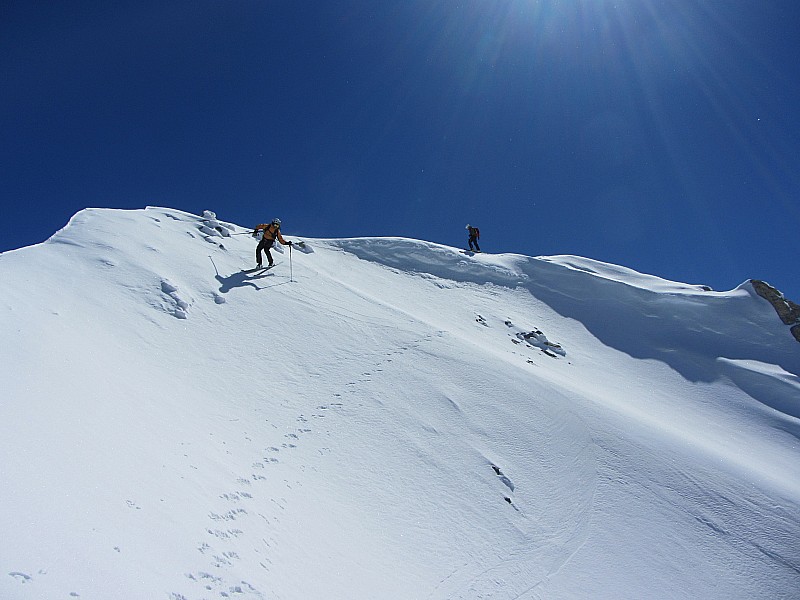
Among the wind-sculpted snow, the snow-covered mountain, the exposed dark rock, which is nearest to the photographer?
the snow-covered mountain

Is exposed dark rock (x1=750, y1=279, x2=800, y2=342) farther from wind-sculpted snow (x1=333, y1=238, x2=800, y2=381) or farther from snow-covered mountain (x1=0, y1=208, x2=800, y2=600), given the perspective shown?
snow-covered mountain (x1=0, y1=208, x2=800, y2=600)

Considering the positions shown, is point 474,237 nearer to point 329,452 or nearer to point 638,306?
point 638,306

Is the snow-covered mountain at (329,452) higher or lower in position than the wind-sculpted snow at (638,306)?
lower

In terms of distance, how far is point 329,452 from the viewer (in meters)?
7.02

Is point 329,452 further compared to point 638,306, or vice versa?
point 638,306

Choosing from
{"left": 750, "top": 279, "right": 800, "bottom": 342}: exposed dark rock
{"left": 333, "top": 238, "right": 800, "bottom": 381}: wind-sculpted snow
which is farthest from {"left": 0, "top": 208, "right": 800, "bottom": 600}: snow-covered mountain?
{"left": 750, "top": 279, "right": 800, "bottom": 342}: exposed dark rock

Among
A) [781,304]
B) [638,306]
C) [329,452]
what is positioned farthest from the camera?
[638,306]

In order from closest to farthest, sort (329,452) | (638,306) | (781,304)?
(329,452) < (781,304) < (638,306)

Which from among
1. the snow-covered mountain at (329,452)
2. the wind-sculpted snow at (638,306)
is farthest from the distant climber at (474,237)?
the snow-covered mountain at (329,452)

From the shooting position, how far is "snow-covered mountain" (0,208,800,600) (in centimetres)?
413

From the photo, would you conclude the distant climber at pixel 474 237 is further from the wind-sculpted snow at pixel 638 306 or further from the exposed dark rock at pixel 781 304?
the exposed dark rock at pixel 781 304

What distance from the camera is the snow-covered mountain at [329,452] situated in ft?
13.6

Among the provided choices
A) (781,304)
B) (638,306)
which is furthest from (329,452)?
(781,304)

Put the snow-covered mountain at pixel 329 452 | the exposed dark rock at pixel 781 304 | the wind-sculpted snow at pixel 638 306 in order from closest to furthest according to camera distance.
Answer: the snow-covered mountain at pixel 329 452 → the wind-sculpted snow at pixel 638 306 → the exposed dark rock at pixel 781 304
